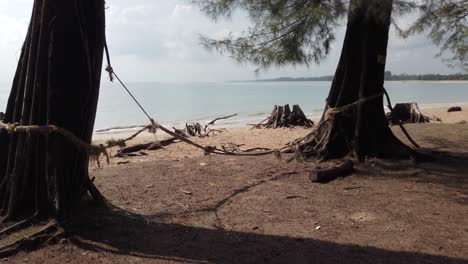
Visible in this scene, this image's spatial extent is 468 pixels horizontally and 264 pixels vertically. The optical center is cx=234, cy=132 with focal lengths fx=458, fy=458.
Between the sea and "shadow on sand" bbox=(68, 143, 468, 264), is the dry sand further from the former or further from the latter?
the sea

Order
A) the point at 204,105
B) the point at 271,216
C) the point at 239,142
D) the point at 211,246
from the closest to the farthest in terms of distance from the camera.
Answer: the point at 211,246
the point at 271,216
the point at 239,142
the point at 204,105

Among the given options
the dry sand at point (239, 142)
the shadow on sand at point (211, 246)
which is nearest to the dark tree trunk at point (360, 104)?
the dry sand at point (239, 142)

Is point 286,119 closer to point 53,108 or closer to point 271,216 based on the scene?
point 271,216

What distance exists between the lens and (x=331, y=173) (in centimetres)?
538

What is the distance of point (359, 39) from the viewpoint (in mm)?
6332

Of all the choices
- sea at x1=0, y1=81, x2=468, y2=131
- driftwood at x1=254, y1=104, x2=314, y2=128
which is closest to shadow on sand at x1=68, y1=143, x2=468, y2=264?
driftwood at x1=254, y1=104, x2=314, y2=128

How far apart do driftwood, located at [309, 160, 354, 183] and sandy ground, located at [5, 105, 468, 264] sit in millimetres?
103

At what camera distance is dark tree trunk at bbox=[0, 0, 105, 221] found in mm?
3480

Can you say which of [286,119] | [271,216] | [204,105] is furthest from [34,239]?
[204,105]

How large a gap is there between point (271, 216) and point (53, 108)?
2044 millimetres

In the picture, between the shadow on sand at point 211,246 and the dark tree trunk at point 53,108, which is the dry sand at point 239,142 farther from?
the shadow on sand at point 211,246

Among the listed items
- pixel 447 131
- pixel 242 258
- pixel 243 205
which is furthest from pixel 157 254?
pixel 447 131

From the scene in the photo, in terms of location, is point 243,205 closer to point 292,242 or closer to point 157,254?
point 292,242

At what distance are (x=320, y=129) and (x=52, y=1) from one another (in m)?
4.38
